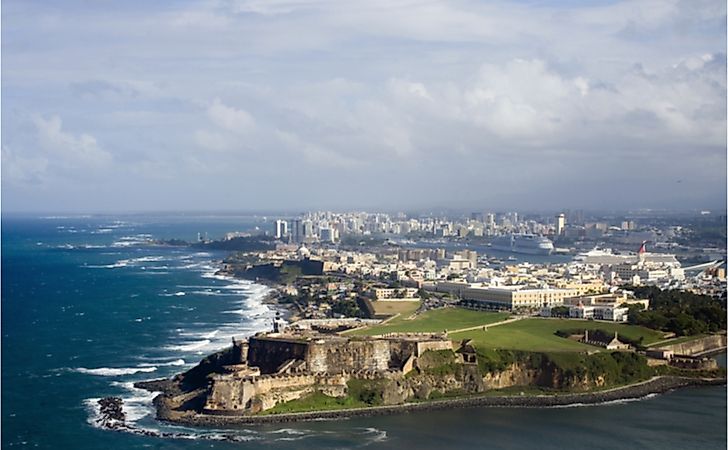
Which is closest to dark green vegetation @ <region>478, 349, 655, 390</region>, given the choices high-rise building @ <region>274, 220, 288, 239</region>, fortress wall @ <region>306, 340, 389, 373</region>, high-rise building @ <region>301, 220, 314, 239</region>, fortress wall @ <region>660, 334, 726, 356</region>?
fortress wall @ <region>306, 340, 389, 373</region>

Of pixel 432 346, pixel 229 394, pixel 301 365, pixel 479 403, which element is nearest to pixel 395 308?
pixel 432 346

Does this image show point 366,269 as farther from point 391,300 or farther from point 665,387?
point 665,387

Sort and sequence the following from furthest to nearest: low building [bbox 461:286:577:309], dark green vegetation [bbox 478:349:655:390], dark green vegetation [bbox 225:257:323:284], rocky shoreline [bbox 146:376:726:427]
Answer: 1. dark green vegetation [bbox 225:257:323:284]
2. low building [bbox 461:286:577:309]
3. dark green vegetation [bbox 478:349:655:390]
4. rocky shoreline [bbox 146:376:726:427]

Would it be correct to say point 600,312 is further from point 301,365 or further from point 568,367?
point 301,365

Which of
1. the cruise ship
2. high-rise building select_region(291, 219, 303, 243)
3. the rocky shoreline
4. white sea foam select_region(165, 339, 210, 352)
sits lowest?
the rocky shoreline

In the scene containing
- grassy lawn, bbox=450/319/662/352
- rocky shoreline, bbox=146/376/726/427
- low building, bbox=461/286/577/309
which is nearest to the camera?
rocky shoreline, bbox=146/376/726/427

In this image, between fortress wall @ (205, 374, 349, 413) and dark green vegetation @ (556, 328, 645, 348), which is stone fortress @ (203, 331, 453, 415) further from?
dark green vegetation @ (556, 328, 645, 348)
